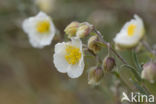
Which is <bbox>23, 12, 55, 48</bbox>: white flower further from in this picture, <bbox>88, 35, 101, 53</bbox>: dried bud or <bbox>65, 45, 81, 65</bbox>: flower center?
<bbox>88, 35, 101, 53</bbox>: dried bud

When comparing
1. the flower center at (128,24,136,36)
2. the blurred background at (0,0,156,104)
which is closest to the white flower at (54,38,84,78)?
the flower center at (128,24,136,36)

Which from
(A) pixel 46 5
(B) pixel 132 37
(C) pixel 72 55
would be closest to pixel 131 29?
(B) pixel 132 37

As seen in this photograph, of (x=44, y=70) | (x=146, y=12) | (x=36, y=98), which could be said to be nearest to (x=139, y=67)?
(x=36, y=98)

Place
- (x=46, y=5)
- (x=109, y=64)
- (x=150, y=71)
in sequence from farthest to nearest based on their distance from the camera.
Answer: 1. (x=46, y=5)
2. (x=109, y=64)
3. (x=150, y=71)

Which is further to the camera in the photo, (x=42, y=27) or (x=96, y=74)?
(x=42, y=27)

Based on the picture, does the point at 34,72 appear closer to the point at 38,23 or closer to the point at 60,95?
the point at 60,95

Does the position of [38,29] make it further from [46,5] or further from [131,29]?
[46,5]

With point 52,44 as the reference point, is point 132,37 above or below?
below
